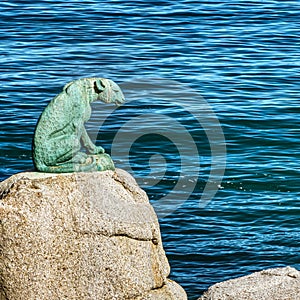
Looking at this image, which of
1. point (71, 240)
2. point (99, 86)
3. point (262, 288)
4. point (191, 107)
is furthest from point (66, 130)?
point (191, 107)

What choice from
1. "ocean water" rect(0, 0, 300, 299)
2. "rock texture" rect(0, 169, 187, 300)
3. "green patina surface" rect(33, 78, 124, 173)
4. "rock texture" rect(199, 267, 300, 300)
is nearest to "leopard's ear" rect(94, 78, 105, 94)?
"green patina surface" rect(33, 78, 124, 173)

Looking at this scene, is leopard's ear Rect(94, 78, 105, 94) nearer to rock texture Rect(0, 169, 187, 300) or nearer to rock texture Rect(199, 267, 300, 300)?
rock texture Rect(0, 169, 187, 300)

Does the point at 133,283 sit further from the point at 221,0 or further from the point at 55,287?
the point at 221,0

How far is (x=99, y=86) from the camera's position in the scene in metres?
8.90

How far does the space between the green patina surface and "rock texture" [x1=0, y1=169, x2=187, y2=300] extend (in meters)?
0.12

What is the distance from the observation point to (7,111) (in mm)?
18516

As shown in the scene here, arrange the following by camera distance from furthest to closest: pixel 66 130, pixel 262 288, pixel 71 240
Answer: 1. pixel 262 288
2. pixel 66 130
3. pixel 71 240

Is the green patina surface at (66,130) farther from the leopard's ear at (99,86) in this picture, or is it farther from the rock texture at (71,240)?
the rock texture at (71,240)

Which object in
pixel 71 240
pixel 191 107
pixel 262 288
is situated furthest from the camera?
pixel 191 107

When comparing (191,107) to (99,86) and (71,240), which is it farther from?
(71,240)

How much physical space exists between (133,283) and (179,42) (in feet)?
47.3

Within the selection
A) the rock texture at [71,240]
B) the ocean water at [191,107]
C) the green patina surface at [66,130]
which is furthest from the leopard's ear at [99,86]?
the ocean water at [191,107]

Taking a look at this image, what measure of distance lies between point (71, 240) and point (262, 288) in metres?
2.39

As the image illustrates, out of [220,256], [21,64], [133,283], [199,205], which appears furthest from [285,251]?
[21,64]
